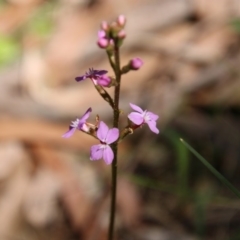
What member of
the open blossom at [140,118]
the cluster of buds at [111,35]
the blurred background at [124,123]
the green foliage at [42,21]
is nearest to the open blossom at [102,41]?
the cluster of buds at [111,35]

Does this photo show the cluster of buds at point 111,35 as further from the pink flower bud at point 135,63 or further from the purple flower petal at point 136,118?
the purple flower petal at point 136,118

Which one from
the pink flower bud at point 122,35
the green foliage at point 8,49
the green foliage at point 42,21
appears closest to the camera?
the pink flower bud at point 122,35

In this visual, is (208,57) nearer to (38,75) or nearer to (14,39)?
(38,75)

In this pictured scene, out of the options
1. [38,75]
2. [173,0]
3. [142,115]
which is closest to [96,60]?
[38,75]

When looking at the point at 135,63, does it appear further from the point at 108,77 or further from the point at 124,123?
the point at 124,123

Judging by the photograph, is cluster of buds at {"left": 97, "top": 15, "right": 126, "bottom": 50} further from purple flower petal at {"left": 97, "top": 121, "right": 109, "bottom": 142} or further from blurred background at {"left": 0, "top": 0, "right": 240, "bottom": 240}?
blurred background at {"left": 0, "top": 0, "right": 240, "bottom": 240}

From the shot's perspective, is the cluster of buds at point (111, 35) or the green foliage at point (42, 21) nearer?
the cluster of buds at point (111, 35)

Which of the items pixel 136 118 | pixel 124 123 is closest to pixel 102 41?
pixel 136 118
